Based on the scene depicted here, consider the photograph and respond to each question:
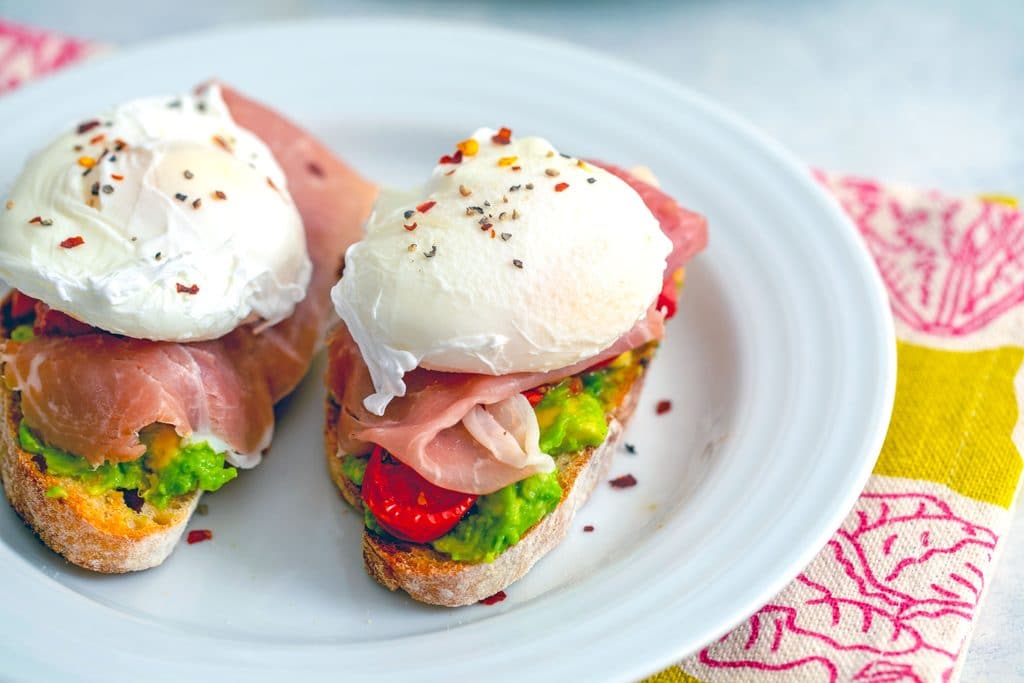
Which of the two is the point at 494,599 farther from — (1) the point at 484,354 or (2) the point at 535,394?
(1) the point at 484,354

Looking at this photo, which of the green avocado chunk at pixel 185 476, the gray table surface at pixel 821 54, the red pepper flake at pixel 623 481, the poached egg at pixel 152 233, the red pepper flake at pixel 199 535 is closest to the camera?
the poached egg at pixel 152 233

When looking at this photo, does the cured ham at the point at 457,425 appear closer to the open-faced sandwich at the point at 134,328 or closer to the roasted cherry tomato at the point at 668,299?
the roasted cherry tomato at the point at 668,299

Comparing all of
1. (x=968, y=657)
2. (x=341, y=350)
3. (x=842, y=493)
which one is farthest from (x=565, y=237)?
(x=968, y=657)

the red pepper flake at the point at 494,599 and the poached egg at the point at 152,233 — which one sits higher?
the poached egg at the point at 152,233

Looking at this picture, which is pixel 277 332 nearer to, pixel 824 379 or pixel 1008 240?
pixel 824 379

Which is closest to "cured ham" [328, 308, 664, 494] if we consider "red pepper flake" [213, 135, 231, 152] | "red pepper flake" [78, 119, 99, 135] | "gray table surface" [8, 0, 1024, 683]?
"red pepper flake" [213, 135, 231, 152]

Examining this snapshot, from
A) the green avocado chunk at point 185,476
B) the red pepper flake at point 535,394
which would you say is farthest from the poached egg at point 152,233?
the red pepper flake at point 535,394
